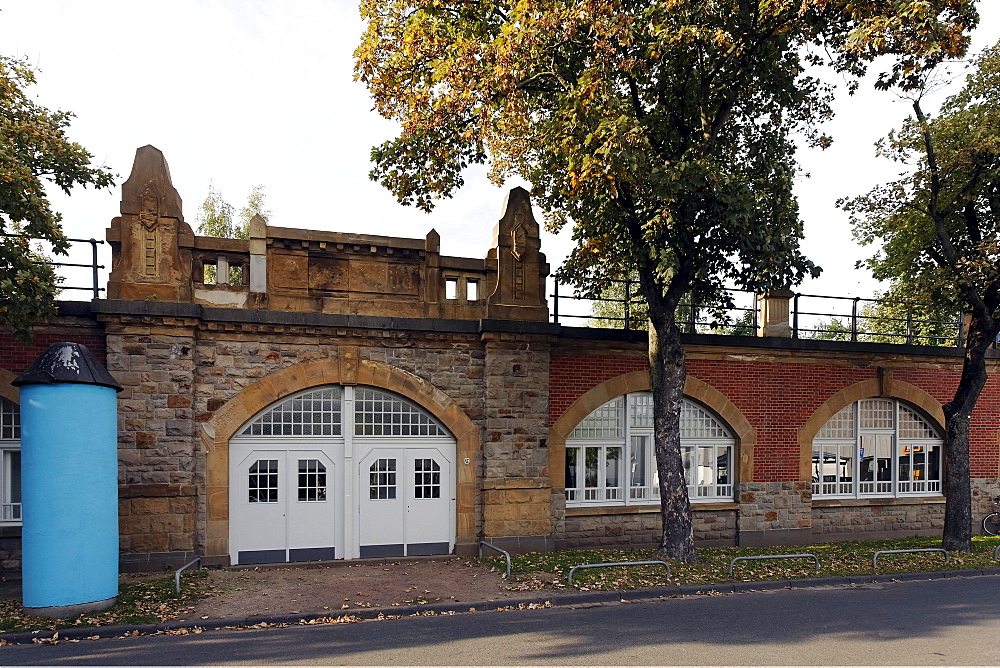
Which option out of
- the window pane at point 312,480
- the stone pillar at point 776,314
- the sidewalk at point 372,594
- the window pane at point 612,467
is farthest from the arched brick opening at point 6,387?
the stone pillar at point 776,314

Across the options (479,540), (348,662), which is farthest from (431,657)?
(479,540)

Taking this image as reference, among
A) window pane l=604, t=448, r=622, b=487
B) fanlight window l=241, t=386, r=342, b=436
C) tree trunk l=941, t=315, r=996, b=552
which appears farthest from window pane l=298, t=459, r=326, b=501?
tree trunk l=941, t=315, r=996, b=552

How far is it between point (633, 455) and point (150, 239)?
10.2m

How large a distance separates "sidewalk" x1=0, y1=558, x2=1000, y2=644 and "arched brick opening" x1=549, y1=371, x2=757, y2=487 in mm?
2902

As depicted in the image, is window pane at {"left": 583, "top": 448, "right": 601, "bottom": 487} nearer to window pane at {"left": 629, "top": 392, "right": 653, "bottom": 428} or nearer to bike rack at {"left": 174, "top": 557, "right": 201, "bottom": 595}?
window pane at {"left": 629, "top": 392, "right": 653, "bottom": 428}

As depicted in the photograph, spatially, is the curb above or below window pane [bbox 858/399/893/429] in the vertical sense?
below

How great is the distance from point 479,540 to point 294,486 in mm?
3575

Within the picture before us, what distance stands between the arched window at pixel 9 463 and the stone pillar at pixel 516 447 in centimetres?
796

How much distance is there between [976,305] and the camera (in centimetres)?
1348

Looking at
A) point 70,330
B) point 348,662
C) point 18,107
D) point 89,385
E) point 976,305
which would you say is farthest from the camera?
point 976,305

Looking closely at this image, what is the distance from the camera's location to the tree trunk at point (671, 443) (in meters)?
12.2

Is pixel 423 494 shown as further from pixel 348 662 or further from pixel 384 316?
pixel 348 662

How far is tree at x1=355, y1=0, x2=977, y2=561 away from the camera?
33.0 feet

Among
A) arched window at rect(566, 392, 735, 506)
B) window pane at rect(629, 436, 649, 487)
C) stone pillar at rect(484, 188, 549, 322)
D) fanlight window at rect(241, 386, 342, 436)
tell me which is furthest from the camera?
window pane at rect(629, 436, 649, 487)
